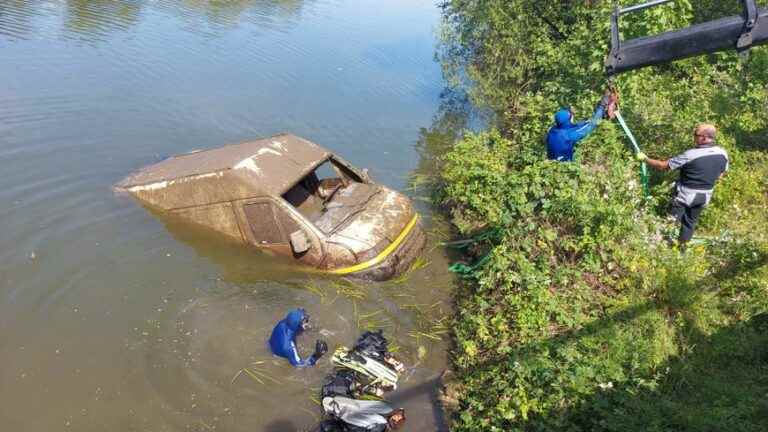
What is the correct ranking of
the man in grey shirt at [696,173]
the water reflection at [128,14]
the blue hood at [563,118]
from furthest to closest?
1. the water reflection at [128,14]
2. the blue hood at [563,118]
3. the man in grey shirt at [696,173]

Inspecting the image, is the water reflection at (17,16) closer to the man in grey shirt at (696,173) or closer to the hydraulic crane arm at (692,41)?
→ the man in grey shirt at (696,173)

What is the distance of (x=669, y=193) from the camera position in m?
8.41

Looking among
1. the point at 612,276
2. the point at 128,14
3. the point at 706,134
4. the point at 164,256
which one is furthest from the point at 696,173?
the point at 128,14

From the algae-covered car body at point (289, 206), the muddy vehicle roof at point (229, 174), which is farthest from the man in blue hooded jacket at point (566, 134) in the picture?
the muddy vehicle roof at point (229, 174)

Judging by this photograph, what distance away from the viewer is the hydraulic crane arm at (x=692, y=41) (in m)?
3.52

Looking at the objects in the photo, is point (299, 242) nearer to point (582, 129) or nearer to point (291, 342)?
point (291, 342)

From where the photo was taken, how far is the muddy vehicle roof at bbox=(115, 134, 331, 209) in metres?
8.37

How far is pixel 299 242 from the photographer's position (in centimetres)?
809

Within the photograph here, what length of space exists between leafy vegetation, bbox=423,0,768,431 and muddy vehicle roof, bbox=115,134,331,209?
116 inches

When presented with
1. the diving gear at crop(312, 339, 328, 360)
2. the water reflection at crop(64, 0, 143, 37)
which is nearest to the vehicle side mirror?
the diving gear at crop(312, 339, 328, 360)

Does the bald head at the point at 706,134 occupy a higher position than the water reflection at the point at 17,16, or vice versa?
the bald head at the point at 706,134

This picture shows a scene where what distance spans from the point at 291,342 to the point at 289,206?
226 cm

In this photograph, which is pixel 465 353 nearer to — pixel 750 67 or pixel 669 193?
pixel 669 193

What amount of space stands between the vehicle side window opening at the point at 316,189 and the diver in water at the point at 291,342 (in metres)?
2.74
